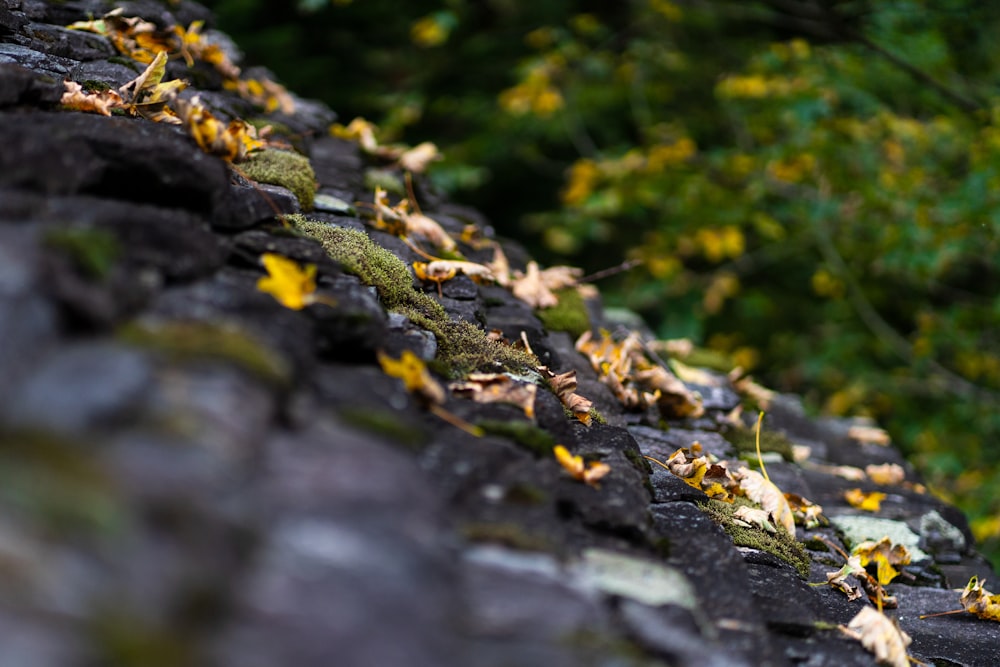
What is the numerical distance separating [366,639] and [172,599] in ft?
0.73

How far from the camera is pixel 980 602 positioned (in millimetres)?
2279

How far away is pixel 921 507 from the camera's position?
10.1 ft

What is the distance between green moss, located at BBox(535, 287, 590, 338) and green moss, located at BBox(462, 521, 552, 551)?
162 cm

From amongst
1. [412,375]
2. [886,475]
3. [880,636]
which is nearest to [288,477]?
[412,375]

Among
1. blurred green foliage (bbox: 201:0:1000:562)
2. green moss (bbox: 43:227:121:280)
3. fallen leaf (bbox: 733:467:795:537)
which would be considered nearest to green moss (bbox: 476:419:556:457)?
green moss (bbox: 43:227:121:280)

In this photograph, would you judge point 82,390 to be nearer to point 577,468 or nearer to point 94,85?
point 577,468

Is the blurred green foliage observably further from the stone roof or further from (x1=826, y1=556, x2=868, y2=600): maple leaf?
the stone roof

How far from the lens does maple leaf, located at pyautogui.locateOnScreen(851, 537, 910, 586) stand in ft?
7.24

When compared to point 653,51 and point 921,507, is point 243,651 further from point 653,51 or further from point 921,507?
point 653,51

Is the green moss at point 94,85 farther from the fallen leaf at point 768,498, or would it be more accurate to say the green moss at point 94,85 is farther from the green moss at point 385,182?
the fallen leaf at point 768,498

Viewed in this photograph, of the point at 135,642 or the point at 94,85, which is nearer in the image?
the point at 135,642

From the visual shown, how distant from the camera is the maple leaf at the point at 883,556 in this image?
2.21 meters

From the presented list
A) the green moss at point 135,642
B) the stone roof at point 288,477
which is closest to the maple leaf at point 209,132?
the stone roof at point 288,477

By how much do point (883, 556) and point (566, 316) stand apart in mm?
1340
